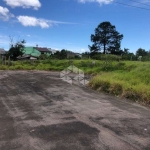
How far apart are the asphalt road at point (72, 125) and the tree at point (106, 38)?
38.7m

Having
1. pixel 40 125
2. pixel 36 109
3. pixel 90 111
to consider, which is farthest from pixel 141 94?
pixel 40 125

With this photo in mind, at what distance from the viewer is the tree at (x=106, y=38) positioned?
43.8 meters

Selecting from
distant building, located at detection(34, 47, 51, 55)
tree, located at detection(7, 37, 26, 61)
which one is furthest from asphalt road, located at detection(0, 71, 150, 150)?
distant building, located at detection(34, 47, 51, 55)

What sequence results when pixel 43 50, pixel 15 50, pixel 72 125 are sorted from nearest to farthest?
pixel 72 125 < pixel 15 50 < pixel 43 50

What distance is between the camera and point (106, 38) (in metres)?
43.7

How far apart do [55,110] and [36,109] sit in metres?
0.51

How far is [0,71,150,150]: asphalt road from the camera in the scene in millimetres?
3250

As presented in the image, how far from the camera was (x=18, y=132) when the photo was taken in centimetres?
372

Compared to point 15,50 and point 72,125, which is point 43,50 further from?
point 72,125

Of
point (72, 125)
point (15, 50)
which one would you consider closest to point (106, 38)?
point (15, 50)

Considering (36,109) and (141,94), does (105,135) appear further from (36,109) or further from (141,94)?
(141,94)

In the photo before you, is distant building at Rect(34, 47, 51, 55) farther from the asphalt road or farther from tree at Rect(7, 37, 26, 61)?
the asphalt road

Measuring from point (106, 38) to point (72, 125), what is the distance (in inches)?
1620

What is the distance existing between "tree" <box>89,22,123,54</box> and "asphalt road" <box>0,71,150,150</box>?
38716 millimetres
